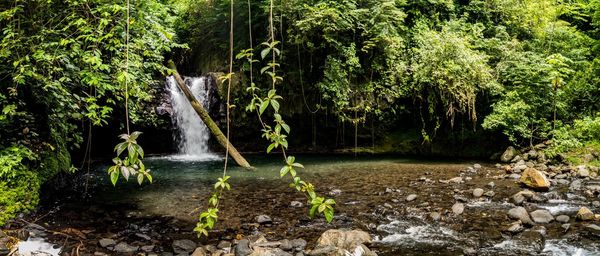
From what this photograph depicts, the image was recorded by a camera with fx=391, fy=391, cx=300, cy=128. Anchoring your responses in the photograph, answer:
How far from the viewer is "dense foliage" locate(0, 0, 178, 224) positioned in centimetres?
562

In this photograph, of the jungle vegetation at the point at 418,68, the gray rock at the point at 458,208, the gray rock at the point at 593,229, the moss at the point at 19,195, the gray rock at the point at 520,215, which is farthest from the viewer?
the jungle vegetation at the point at 418,68

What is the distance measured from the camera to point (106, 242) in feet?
18.3

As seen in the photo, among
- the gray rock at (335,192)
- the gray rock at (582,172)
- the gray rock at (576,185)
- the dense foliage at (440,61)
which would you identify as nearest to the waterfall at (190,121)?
the dense foliage at (440,61)

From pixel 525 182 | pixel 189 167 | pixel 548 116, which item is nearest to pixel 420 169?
pixel 525 182

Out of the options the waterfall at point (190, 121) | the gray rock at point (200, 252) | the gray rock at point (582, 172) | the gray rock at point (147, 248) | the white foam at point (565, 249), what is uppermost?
the waterfall at point (190, 121)

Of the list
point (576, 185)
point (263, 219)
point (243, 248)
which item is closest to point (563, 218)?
point (576, 185)

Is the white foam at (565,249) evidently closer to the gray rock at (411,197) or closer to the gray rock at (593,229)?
the gray rock at (593,229)

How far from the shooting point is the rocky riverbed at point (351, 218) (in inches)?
213

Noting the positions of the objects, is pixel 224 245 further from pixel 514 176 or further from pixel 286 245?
pixel 514 176

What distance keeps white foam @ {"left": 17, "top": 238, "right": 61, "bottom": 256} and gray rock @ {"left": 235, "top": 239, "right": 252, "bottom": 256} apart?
2399 mm

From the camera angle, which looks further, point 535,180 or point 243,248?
point 535,180

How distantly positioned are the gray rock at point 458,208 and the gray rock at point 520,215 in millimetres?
757

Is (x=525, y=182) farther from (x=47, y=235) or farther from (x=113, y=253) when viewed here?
(x=47, y=235)

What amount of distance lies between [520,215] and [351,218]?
8.99 ft
